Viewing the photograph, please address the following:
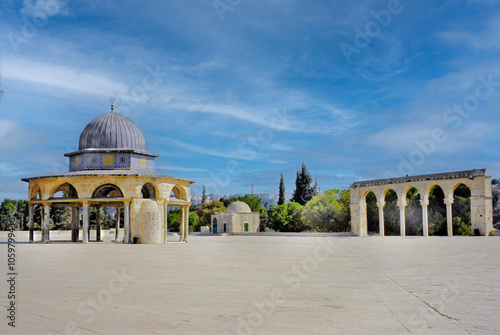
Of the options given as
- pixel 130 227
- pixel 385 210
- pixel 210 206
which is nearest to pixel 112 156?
pixel 130 227

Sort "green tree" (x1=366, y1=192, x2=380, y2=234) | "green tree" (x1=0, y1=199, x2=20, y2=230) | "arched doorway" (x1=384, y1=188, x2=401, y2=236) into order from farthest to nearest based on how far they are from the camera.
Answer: "green tree" (x1=0, y1=199, x2=20, y2=230) < "green tree" (x1=366, y1=192, x2=380, y2=234) < "arched doorway" (x1=384, y1=188, x2=401, y2=236)

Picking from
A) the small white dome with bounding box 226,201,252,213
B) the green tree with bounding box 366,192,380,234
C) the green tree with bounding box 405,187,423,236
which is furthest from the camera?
the small white dome with bounding box 226,201,252,213

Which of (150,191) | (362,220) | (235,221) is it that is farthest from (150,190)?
(235,221)

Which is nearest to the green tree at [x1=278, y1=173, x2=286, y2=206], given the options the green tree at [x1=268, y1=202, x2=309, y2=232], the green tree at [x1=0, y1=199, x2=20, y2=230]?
the green tree at [x1=268, y1=202, x2=309, y2=232]

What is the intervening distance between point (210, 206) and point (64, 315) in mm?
73974

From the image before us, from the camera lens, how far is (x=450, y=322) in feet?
18.1

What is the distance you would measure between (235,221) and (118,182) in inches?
1250

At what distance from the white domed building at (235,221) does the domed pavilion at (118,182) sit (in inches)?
1033

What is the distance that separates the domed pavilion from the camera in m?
27.3

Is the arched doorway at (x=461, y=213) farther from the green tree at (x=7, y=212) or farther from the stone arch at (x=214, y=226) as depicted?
the green tree at (x=7, y=212)

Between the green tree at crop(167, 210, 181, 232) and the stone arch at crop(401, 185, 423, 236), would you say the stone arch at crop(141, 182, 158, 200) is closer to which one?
the stone arch at crop(401, 185, 423, 236)

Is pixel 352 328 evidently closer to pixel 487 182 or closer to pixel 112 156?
pixel 112 156

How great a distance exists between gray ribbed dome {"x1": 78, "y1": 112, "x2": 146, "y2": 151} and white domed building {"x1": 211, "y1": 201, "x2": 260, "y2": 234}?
1132 inches

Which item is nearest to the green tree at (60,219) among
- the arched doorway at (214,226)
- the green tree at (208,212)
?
the arched doorway at (214,226)
